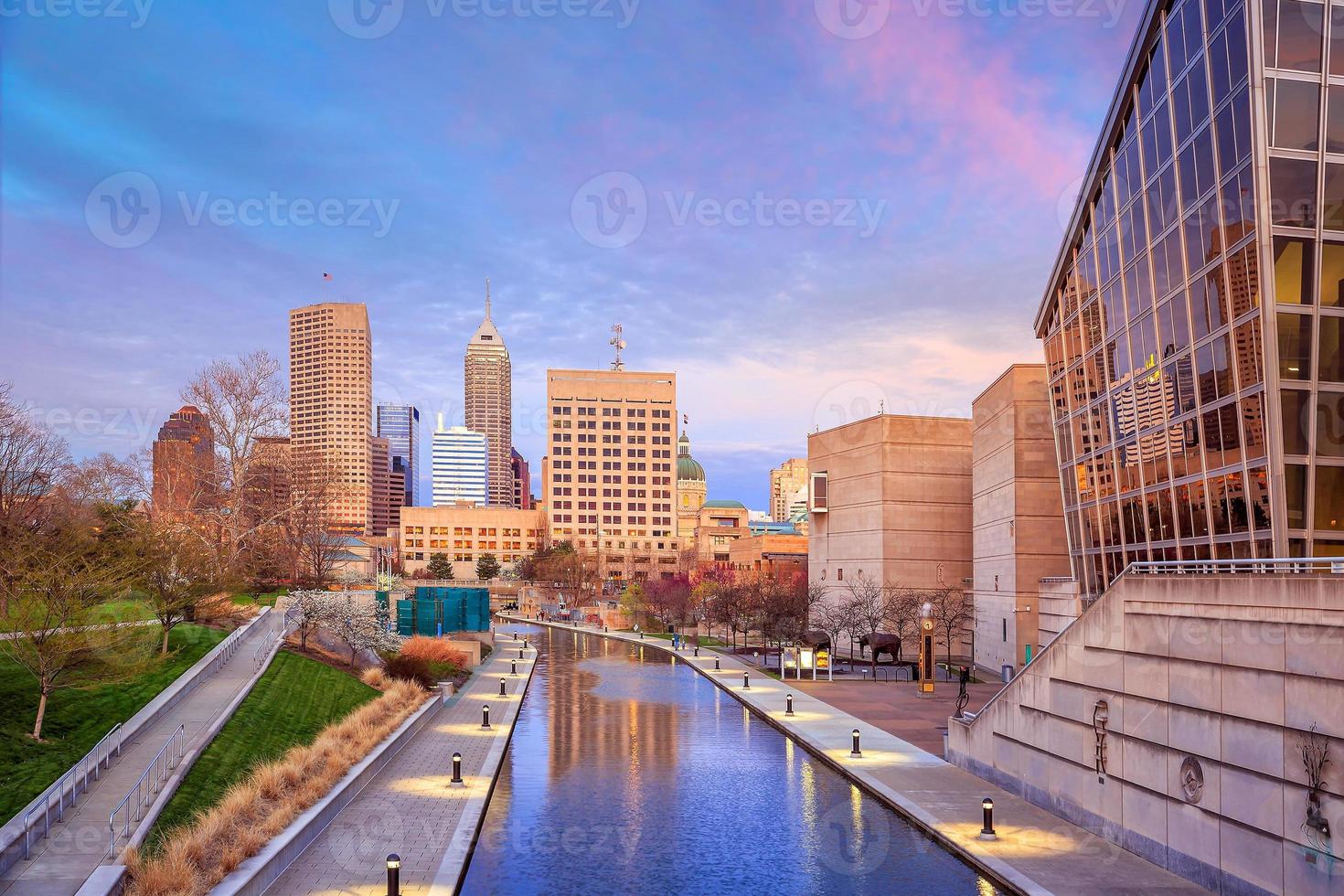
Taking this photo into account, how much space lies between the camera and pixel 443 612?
6388cm

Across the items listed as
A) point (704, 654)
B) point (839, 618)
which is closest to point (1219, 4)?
point (839, 618)

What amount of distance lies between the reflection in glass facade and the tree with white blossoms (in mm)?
29402

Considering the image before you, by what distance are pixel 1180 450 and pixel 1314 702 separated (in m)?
17.4

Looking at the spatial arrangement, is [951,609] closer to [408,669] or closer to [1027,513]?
[1027,513]

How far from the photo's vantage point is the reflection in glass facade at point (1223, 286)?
78.7ft

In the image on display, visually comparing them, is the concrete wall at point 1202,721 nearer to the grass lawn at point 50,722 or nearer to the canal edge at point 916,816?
the canal edge at point 916,816

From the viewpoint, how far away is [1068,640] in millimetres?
21375

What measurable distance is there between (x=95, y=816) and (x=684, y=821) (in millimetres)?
11574

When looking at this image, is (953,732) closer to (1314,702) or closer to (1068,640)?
(1068,640)

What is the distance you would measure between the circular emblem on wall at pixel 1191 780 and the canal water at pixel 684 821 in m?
3.68

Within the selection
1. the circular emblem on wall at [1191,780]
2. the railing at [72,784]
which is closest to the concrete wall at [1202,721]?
the circular emblem on wall at [1191,780]

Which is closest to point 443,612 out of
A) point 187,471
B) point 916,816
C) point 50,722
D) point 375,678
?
point 187,471

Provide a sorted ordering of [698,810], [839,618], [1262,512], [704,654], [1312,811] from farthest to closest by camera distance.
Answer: [704,654], [839,618], [1262,512], [698,810], [1312,811]

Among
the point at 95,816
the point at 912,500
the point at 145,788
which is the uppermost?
the point at 912,500
